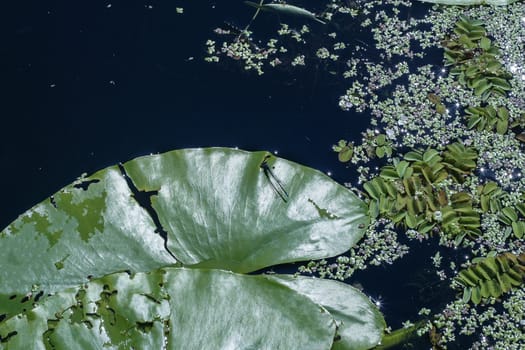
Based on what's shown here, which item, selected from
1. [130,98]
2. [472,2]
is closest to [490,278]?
[472,2]

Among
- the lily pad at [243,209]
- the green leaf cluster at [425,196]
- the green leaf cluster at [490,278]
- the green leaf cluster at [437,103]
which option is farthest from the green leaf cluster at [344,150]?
the green leaf cluster at [490,278]

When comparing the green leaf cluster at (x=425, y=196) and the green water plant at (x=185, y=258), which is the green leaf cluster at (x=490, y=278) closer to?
the green leaf cluster at (x=425, y=196)

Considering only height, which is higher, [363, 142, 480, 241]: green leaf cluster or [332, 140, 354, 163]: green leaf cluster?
[332, 140, 354, 163]: green leaf cluster

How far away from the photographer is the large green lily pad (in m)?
1.66

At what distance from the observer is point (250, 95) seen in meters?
2.14

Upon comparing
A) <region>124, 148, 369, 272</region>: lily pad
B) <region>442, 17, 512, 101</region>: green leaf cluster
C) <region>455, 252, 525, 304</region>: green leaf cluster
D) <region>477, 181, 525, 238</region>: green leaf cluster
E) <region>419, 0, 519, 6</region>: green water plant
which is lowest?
<region>455, 252, 525, 304</region>: green leaf cluster

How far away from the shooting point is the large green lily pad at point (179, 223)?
5.45 ft

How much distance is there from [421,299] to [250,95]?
2.69 ft

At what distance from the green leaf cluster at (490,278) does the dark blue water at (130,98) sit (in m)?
0.44

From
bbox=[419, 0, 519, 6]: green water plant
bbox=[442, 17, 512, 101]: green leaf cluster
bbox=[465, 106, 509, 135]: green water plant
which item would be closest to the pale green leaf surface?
bbox=[465, 106, 509, 135]: green water plant

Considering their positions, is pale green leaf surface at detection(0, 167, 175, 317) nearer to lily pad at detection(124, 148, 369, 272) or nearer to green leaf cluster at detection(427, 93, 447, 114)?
lily pad at detection(124, 148, 369, 272)

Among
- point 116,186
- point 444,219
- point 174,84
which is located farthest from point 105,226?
point 444,219

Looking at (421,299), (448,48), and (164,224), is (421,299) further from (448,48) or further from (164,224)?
(448,48)

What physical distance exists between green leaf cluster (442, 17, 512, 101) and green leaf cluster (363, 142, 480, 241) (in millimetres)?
294
